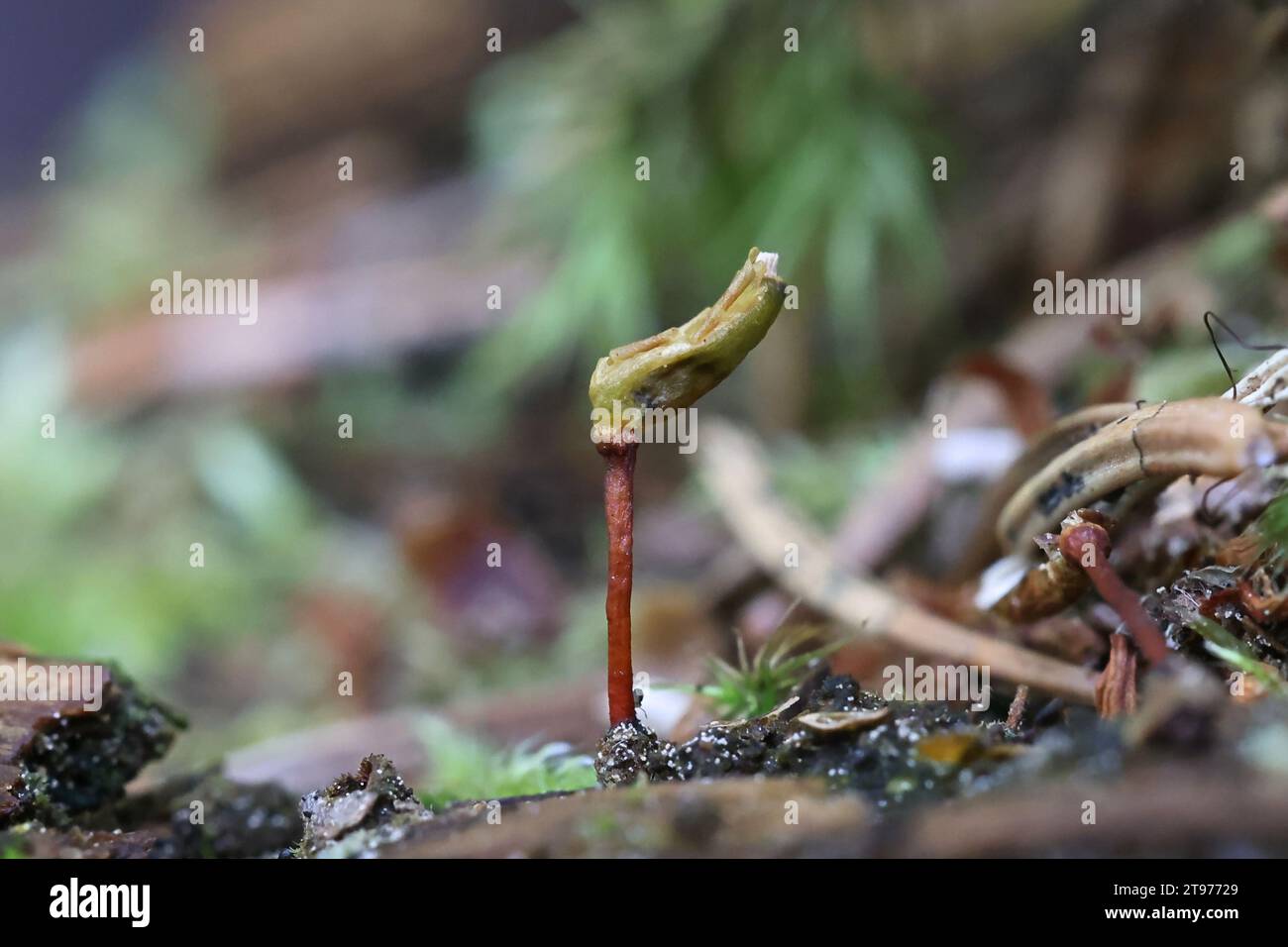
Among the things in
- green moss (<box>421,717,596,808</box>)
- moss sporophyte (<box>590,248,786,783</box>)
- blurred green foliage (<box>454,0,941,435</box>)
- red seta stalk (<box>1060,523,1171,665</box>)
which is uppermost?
blurred green foliage (<box>454,0,941,435</box>)

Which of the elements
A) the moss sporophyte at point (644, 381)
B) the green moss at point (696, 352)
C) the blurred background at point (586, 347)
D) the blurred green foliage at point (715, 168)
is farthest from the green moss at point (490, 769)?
the blurred green foliage at point (715, 168)

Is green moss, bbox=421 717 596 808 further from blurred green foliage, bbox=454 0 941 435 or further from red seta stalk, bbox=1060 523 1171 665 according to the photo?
blurred green foliage, bbox=454 0 941 435

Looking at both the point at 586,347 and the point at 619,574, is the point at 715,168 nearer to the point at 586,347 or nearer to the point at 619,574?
the point at 586,347

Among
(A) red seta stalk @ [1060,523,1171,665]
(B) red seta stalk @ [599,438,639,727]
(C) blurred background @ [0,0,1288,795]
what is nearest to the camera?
(A) red seta stalk @ [1060,523,1171,665]

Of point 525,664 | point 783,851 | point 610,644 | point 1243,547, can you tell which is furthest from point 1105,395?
point 525,664

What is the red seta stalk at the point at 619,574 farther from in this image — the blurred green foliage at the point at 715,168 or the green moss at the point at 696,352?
the blurred green foliage at the point at 715,168

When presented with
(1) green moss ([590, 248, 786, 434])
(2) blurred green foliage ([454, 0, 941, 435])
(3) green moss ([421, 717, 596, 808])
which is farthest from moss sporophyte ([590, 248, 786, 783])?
(2) blurred green foliage ([454, 0, 941, 435])

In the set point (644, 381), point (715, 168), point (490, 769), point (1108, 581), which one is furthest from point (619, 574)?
point (715, 168)
